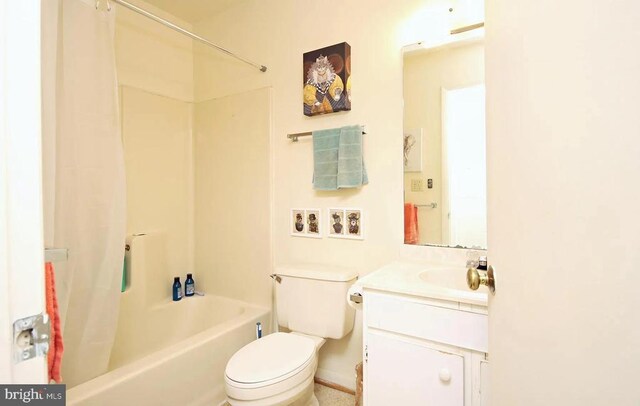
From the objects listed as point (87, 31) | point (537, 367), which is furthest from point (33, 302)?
point (87, 31)

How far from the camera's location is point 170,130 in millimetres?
2303

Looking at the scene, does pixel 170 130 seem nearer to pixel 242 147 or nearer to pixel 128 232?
pixel 242 147

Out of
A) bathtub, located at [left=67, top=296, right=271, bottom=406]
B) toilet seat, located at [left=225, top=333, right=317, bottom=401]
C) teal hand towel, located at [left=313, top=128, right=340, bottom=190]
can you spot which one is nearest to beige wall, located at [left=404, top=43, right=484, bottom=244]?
teal hand towel, located at [left=313, top=128, right=340, bottom=190]

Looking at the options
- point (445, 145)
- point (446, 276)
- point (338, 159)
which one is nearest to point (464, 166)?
point (445, 145)

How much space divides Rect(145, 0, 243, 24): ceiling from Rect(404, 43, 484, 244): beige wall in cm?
144

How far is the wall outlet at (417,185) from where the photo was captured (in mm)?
1623

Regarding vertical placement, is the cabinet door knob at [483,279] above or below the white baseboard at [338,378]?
above

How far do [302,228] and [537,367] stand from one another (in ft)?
5.13

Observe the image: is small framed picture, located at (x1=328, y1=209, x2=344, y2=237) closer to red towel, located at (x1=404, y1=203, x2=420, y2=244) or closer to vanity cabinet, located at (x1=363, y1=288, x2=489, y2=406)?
red towel, located at (x1=404, y1=203, x2=420, y2=244)

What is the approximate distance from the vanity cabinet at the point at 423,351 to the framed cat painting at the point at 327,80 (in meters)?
1.10

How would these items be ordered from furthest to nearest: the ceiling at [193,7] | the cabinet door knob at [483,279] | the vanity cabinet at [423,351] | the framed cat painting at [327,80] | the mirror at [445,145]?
the ceiling at [193,7] → the framed cat painting at [327,80] → the mirror at [445,145] → the vanity cabinet at [423,351] → the cabinet door knob at [483,279]

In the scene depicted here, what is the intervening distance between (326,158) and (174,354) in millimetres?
1293

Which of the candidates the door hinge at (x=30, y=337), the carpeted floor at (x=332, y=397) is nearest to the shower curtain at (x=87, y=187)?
the door hinge at (x=30, y=337)

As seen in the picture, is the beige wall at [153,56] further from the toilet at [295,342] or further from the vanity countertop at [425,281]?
the vanity countertop at [425,281]
